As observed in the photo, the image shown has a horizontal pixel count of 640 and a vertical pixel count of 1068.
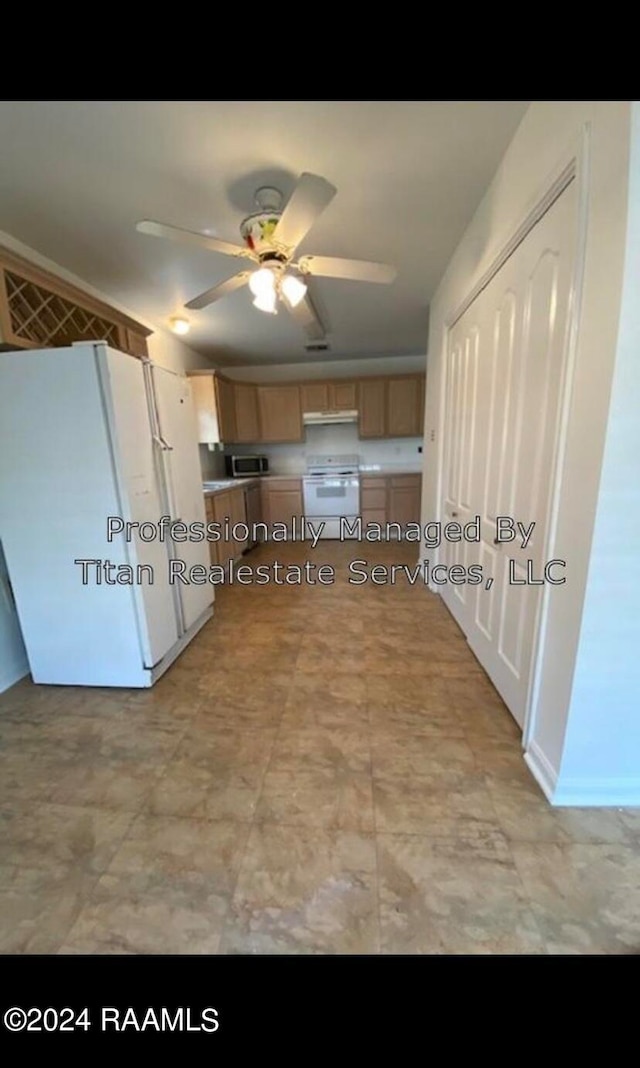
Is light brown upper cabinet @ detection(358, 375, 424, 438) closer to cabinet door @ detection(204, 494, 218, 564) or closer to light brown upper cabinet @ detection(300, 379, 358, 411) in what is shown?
light brown upper cabinet @ detection(300, 379, 358, 411)

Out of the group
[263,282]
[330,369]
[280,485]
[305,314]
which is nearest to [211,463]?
[280,485]

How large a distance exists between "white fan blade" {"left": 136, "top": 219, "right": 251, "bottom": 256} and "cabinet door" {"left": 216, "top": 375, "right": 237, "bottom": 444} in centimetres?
309

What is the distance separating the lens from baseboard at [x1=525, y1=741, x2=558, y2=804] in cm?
139

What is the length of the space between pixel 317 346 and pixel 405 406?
4.75ft

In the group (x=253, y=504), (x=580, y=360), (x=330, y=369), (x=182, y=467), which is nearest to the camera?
(x=580, y=360)

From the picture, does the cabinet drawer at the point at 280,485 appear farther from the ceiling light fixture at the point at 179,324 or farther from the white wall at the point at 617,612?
the white wall at the point at 617,612

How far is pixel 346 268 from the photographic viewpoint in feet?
6.11

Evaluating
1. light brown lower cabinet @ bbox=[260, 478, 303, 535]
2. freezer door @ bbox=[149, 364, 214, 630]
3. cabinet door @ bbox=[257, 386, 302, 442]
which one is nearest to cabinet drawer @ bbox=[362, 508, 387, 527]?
light brown lower cabinet @ bbox=[260, 478, 303, 535]

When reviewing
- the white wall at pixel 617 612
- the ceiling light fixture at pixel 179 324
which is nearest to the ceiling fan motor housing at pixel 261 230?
the white wall at pixel 617 612

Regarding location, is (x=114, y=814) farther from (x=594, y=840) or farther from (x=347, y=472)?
(x=347, y=472)

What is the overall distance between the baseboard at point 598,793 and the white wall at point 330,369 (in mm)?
4992

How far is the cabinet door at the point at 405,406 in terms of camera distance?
521 centimetres

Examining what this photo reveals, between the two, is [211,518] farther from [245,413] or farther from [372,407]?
[372,407]
